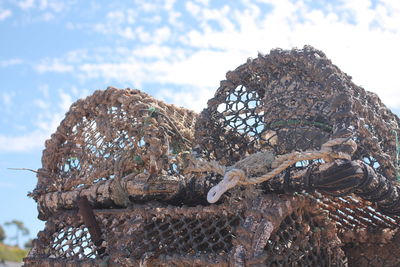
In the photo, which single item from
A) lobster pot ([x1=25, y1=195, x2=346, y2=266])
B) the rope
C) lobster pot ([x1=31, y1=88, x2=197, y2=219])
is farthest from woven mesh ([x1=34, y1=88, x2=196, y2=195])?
the rope

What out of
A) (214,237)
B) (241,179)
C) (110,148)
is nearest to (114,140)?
(110,148)

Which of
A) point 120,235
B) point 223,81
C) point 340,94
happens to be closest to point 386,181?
point 340,94

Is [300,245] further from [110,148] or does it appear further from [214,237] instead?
[110,148]

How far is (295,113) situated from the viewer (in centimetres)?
224

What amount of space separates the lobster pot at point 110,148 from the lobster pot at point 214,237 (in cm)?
20

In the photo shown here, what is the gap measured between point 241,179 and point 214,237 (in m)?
0.49

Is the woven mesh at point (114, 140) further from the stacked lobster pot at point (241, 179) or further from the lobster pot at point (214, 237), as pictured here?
the lobster pot at point (214, 237)

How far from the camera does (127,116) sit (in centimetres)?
280

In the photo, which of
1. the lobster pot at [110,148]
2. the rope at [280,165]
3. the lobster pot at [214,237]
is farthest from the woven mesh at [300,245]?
the lobster pot at [110,148]

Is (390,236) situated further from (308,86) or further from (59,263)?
(59,263)

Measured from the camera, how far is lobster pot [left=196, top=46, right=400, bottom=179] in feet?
6.77

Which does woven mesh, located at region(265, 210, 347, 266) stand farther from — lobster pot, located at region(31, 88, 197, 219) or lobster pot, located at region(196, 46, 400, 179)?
lobster pot, located at region(31, 88, 197, 219)

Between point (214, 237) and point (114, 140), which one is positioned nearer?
point (214, 237)

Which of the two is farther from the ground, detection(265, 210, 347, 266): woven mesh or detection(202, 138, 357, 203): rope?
detection(202, 138, 357, 203): rope
